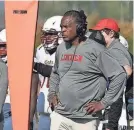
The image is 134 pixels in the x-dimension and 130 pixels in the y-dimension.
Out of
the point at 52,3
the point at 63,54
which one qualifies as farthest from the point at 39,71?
the point at 52,3

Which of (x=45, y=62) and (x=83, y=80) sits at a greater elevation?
(x=83, y=80)

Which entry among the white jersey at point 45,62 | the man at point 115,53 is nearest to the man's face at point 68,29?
the man at point 115,53

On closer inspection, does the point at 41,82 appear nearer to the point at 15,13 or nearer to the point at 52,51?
the point at 52,51

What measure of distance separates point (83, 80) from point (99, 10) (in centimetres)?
437

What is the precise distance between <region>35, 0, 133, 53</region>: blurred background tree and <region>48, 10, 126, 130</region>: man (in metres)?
3.55

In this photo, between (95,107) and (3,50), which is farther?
(3,50)

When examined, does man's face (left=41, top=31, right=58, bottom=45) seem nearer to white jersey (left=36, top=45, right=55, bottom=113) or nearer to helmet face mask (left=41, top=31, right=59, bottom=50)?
helmet face mask (left=41, top=31, right=59, bottom=50)

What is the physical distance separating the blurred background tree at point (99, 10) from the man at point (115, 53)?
5.58ft

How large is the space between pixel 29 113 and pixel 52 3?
3.74 metres

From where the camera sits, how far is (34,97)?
6.72 meters

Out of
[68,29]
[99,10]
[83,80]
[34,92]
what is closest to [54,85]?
[83,80]

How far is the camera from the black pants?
6969 mm

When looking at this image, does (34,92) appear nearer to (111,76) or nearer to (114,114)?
(114,114)

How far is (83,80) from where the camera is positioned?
17.4 ft
